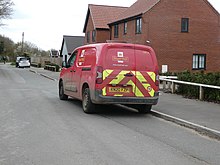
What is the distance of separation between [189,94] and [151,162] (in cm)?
1056

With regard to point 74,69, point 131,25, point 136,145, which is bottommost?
point 136,145

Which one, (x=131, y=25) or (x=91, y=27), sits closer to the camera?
(x=131, y=25)

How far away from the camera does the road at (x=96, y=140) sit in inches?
241

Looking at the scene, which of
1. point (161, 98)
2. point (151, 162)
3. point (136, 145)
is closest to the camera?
point (151, 162)

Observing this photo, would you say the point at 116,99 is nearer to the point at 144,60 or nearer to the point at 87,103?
the point at 87,103

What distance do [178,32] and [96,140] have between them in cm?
2706

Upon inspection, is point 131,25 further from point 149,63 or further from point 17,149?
point 17,149

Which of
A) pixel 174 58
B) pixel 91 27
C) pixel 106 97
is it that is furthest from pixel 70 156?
pixel 91 27

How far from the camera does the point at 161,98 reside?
50.6 ft

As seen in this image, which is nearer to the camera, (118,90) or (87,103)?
(118,90)

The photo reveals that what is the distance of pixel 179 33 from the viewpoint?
33.3 meters

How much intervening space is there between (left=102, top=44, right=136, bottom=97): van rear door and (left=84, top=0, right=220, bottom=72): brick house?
2153 centimetres

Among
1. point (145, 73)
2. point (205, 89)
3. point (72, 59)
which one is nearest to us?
point (145, 73)

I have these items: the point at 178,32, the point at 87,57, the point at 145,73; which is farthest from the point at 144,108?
the point at 178,32
